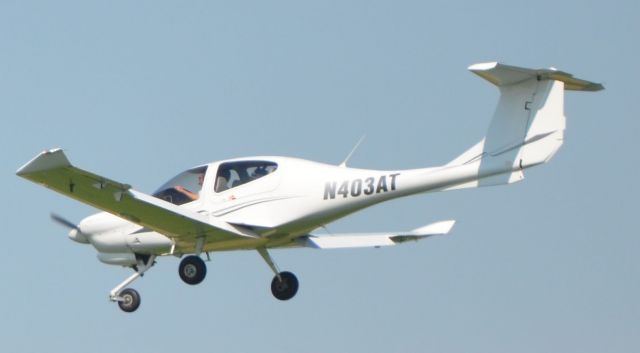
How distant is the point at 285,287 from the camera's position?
1319 inches

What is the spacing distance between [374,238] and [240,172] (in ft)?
9.63

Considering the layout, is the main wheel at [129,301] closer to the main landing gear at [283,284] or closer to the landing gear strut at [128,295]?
the landing gear strut at [128,295]

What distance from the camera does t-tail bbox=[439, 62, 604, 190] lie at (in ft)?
98.8

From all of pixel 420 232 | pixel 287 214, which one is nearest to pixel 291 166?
pixel 287 214

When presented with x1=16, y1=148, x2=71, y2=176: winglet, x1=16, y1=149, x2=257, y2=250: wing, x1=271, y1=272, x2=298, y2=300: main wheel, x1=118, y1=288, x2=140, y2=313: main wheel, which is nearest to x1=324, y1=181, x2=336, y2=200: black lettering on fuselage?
x1=16, y1=149, x2=257, y2=250: wing

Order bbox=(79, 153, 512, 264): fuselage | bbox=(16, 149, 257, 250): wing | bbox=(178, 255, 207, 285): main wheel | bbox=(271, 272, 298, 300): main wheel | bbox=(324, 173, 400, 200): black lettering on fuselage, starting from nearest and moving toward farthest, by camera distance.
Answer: bbox=(16, 149, 257, 250): wing → bbox=(324, 173, 400, 200): black lettering on fuselage → bbox=(79, 153, 512, 264): fuselage → bbox=(178, 255, 207, 285): main wheel → bbox=(271, 272, 298, 300): main wheel

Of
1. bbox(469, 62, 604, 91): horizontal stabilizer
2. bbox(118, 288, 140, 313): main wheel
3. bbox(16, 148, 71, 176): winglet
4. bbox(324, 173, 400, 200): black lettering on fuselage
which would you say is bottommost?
bbox(118, 288, 140, 313): main wheel

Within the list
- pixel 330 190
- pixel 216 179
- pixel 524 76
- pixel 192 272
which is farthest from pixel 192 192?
pixel 524 76

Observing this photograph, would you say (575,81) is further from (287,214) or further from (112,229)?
(112,229)

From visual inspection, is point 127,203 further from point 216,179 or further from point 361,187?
point 361,187

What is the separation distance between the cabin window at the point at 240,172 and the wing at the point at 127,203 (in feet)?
1.97

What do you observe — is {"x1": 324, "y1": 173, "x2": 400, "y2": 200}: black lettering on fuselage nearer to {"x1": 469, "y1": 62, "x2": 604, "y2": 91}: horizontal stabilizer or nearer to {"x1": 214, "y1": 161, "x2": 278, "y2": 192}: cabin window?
{"x1": 214, "y1": 161, "x2": 278, "y2": 192}: cabin window

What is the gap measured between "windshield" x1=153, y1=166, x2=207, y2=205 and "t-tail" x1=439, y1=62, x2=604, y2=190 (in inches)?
164

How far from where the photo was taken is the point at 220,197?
107ft
